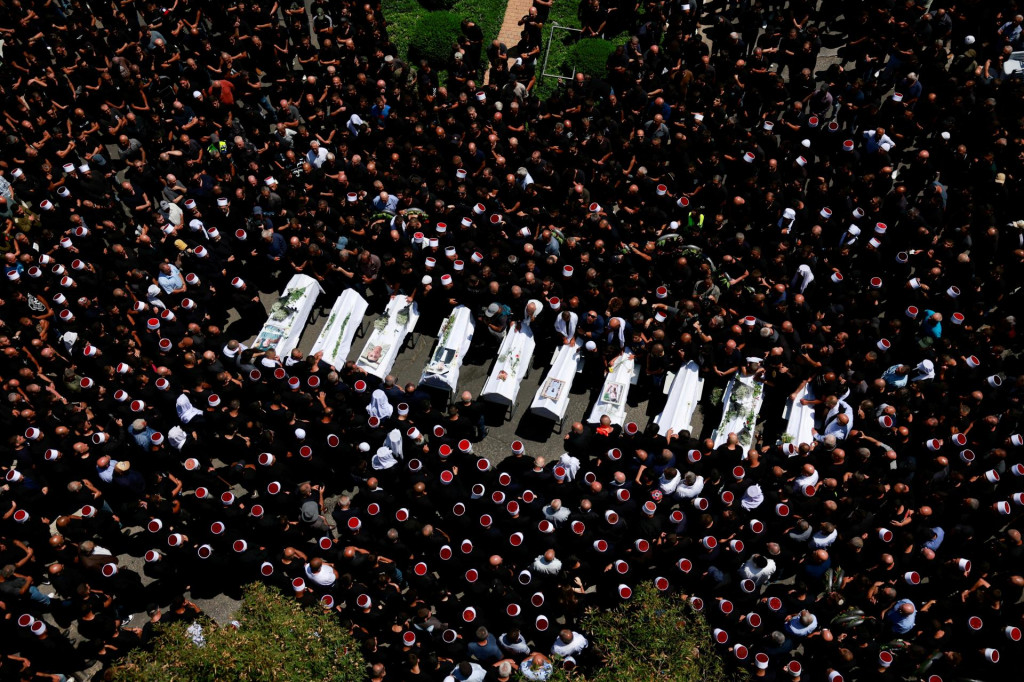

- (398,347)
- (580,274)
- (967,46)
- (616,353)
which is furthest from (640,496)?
(967,46)

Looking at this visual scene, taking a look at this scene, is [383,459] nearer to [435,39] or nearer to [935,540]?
[935,540]

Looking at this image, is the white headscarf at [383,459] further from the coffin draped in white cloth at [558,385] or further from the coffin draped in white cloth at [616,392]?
the coffin draped in white cloth at [616,392]

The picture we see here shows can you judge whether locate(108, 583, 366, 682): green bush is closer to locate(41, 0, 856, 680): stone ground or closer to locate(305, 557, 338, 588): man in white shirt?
locate(305, 557, 338, 588): man in white shirt

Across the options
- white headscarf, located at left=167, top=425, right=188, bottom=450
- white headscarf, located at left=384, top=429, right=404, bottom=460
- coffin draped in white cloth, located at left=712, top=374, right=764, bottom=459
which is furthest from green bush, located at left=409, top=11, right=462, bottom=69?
white headscarf, located at left=167, top=425, right=188, bottom=450

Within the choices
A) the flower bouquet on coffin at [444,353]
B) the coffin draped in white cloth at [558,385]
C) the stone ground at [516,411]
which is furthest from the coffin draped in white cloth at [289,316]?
the coffin draped in white cloth at [558,385]

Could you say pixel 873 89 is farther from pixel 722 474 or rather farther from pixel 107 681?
pixel 107 681
